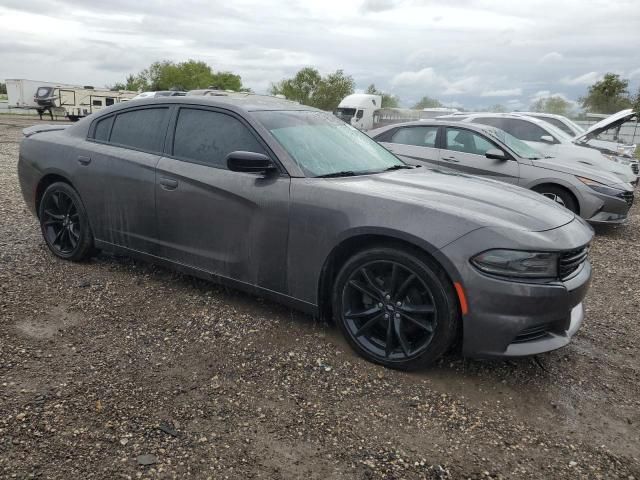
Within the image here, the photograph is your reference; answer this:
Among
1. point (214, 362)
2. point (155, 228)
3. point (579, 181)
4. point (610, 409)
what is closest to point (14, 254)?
point (155, 228)

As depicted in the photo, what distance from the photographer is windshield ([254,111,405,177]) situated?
11.5 feet

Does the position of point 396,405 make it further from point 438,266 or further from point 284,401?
point 438,266

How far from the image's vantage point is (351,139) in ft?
13.3

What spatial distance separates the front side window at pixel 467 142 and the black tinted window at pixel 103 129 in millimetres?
4860

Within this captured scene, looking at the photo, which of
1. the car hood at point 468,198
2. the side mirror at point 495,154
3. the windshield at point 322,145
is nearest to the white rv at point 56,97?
the side mirror at point 495,154

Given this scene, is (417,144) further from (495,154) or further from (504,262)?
(504,262)

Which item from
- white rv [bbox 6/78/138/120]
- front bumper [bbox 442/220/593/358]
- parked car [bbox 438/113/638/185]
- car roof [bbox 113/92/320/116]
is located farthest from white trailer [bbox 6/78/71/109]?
front bumper [bbox 442/220/593/358]

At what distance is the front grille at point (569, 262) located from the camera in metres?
2.81

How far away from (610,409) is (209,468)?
2168mm

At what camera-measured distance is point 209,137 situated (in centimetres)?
376

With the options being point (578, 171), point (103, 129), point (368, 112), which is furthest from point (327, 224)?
point (368, 112)

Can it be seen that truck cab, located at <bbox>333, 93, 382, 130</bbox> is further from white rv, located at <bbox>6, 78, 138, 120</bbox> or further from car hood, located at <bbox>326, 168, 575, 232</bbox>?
car hood, located at <bbox>326, 168, 575, 232</bbox>

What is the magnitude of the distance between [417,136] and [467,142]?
30.0 inches

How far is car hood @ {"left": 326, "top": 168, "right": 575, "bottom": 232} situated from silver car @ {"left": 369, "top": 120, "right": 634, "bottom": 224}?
3.77m
